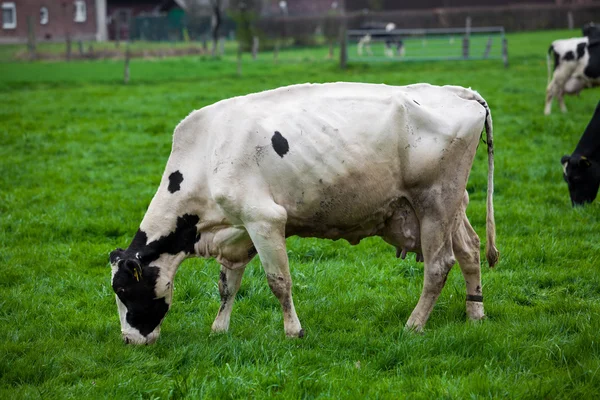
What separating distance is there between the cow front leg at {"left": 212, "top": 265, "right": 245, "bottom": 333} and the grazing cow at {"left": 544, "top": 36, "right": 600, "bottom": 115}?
512 inches

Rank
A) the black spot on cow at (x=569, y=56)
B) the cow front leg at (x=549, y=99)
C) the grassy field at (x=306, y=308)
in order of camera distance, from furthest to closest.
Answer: the black spot on cow at (x=569, y=56) → the cow front leg at (x=549, y=99) → the grassy field at (x=306, y=308)

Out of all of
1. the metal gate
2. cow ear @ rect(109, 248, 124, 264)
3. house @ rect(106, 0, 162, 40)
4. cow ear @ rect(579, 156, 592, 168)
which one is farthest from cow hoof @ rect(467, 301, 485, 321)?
house @ rect(106, 0, 162, 40)

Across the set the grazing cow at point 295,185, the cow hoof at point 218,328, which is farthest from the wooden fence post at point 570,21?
the cow hoof at point 218,328

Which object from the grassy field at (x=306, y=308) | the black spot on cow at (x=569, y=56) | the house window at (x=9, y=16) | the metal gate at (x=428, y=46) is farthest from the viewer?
the house window at (x=9, y=16)

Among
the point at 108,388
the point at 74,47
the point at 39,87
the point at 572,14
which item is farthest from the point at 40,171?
the point at 572,14

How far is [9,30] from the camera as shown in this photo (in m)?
53.9

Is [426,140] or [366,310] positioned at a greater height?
[426,140]

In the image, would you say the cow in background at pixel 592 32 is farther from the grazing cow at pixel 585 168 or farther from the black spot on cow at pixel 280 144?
the black spot on cow at pixel 280 144

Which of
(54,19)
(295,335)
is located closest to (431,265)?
(295,335)

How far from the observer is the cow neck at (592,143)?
10.3 m

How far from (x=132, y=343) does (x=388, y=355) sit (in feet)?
6.32

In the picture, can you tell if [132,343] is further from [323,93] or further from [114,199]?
[114,199]

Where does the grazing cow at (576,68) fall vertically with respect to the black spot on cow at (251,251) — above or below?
above

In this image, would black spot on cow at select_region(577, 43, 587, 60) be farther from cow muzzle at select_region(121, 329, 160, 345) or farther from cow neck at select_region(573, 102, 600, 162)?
cow muzzle at select_region(121, 329, 160, 345)
